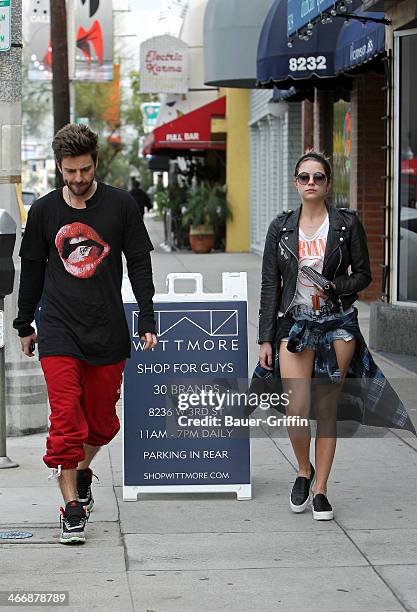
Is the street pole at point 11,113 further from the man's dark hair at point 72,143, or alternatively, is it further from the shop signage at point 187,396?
the man's dark hair at point 72,143

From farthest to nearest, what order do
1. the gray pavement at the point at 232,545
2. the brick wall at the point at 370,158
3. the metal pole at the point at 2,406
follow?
the brick wall at the point at 370,158 < the metal pole at the point at 2,406 < the gray pavement at the point at 232,545

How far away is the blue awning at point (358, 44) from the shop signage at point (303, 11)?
23.6 inches

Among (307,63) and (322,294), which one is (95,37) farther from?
(322,294)

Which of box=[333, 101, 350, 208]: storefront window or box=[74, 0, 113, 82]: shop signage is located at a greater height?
box=[74, 0, 113, 82]: shop signage

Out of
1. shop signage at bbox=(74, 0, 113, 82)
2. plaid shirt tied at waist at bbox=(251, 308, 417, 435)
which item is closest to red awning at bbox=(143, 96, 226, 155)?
shop signage at bbox=(74, 0, 113, 82)

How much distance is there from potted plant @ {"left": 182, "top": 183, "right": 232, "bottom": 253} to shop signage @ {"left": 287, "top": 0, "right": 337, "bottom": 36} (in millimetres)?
14217

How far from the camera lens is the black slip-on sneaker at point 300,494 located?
6.58 meters

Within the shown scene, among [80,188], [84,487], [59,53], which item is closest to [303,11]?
[80,188]

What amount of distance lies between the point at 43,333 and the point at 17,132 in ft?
9.43

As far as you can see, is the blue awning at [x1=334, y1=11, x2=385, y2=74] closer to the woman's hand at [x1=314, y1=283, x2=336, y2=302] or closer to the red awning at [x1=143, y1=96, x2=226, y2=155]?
the woman's hand at [x1=314, y1=283, x2=336, y2=302]

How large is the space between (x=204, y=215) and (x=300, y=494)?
22134mm

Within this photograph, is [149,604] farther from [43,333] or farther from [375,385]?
[375,385]

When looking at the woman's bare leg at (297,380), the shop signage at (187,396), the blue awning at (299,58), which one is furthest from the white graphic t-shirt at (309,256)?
the blue awning at (299,58)

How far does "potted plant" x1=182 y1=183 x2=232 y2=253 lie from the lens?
1118 inches
